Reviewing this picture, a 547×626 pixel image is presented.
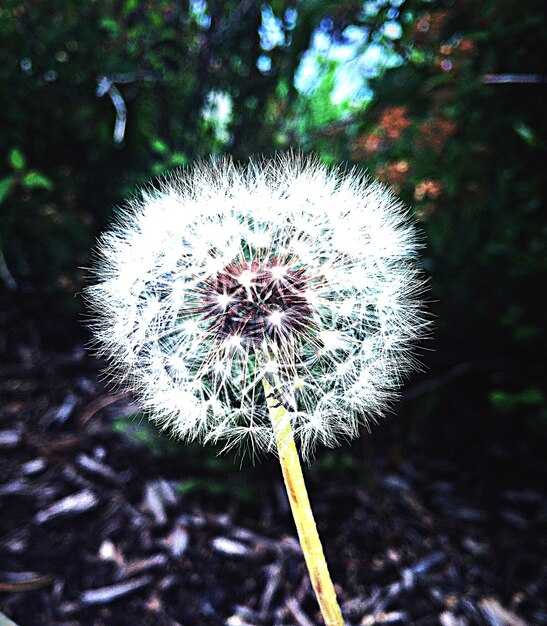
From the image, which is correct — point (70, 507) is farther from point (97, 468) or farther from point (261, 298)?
point (261, 298)

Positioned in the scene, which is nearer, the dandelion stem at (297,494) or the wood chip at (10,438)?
the dandelion stem at (297,494)

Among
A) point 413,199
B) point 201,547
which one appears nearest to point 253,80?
point 413,199

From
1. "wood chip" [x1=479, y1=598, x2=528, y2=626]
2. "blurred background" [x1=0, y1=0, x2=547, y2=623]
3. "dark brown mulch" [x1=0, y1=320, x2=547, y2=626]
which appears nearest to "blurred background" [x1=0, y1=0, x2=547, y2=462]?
"blurred background" [x1=0, y1=0, x2=547, y2=623]

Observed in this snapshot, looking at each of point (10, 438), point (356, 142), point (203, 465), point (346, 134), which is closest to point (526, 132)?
point (356, 142)

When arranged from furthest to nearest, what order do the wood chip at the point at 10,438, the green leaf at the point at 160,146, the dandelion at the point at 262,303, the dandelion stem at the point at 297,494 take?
the wood chip at the point at 10,438
the green leaf at the point at 160,146
the dandelion at the point at 262,303
the dandelion stem at the point at 297,494

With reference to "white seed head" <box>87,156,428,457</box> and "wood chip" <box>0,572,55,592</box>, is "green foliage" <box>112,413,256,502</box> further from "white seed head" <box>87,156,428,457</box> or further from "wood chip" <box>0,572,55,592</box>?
"white seed head" <box>87,156,428,457</box>

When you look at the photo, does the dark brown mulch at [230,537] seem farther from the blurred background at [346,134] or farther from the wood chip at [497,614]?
the blurred background at [346,134]

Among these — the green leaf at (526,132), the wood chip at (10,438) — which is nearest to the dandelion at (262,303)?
the green leaf at (526,132)
